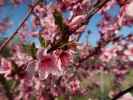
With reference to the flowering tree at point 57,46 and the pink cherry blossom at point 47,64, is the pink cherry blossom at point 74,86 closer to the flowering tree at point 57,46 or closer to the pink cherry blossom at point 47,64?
the flowering tree at point 57,46

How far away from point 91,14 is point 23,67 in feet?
1.63

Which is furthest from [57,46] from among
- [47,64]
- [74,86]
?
[74,86]

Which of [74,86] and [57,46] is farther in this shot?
[74,86]

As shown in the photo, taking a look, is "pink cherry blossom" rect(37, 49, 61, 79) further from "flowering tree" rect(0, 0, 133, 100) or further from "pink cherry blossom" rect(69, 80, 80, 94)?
"pink cherry blossom" rect(69, 80, 80, 94)

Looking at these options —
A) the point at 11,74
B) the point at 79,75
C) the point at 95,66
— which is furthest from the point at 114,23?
the point at 11,74

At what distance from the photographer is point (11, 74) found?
2.03 m

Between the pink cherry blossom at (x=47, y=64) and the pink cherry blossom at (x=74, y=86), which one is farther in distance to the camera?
the pink cherry blossom at (x=74, y=86)

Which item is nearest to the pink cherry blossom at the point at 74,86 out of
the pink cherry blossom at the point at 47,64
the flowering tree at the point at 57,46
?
the flowering tree at the point at 57,46

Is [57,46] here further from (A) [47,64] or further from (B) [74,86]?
(B) [74,86]

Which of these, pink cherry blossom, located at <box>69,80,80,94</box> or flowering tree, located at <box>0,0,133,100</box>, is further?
pink cherry blossom, located at <box>69,80,80,94</box>

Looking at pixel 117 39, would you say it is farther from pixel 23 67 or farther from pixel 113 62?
pixel 23 67

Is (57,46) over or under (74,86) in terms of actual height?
over

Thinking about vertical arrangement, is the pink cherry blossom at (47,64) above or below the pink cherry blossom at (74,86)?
above

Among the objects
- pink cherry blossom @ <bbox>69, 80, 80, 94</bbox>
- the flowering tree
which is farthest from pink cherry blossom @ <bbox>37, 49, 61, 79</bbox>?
pink cherry blossom @ <bbox>69, 80, 80, 94</bbox>
